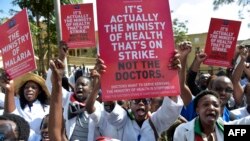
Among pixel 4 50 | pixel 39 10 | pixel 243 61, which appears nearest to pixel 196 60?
pixel 243 61

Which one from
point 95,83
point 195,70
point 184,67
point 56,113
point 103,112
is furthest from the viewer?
point 195,70

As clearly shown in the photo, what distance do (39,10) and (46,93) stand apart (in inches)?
603

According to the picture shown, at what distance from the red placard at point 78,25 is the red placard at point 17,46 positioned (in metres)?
1.98

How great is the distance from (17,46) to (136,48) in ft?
5.03

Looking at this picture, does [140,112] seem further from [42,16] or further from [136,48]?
[42,16]

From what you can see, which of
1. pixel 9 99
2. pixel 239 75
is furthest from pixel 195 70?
pixel 9 99

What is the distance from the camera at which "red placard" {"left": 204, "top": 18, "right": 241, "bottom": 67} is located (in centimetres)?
577

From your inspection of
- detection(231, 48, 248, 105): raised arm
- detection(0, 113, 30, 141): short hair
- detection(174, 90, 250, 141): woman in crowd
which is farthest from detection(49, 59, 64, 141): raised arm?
detection(231, 48, 248, 105): raised arm

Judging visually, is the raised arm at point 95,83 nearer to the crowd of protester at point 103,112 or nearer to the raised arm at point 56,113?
the crowd of protester at point 103,112

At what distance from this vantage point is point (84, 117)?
14.4 ft

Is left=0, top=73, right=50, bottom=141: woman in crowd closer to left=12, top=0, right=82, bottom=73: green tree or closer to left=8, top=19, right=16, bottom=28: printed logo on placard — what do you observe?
left=8, top=19, right=16, bottom=28: printed logo on placard

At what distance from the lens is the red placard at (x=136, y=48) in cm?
368

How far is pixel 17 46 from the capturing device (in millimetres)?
4629

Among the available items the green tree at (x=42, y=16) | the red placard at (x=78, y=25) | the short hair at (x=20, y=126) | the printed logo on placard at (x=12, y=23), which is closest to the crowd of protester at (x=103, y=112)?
the short hair at (x=20, y=126)
